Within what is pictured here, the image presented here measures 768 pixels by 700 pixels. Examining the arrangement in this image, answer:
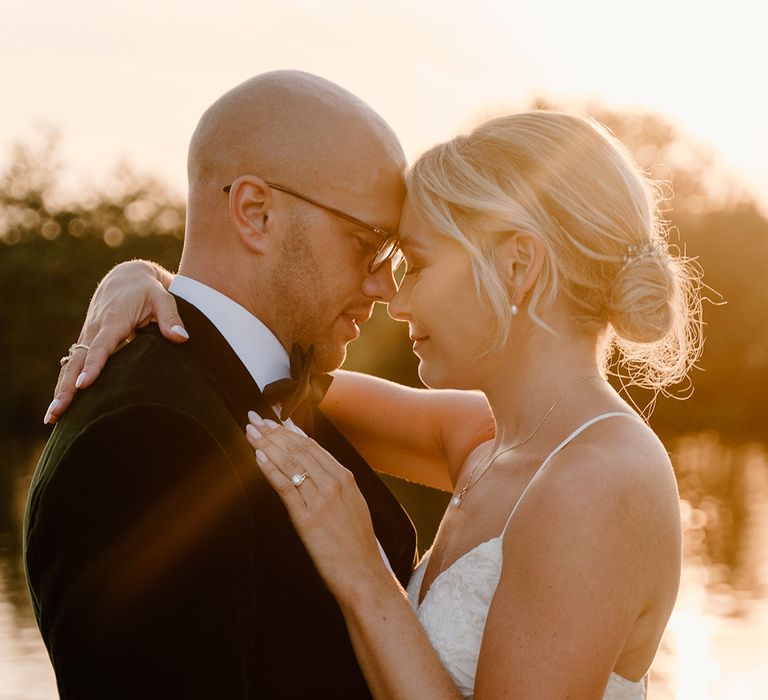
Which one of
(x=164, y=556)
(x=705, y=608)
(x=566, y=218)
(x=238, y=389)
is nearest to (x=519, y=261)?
(x=566, y=218)

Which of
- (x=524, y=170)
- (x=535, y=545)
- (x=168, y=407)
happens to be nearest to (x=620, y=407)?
(x=535, y=545)

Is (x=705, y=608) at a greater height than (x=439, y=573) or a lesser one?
lesser

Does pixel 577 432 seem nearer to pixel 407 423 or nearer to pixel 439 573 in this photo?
pixel 439 573

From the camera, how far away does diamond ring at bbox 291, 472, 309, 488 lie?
2.64m

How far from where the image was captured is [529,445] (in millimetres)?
2990

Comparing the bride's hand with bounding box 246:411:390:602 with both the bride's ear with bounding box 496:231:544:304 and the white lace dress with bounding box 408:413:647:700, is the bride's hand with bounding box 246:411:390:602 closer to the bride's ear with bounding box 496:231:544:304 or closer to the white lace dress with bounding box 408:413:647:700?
the white lace dress with bounding box 408:413:647:700

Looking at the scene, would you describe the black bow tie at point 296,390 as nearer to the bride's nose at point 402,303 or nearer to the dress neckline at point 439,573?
the bride's nose at point 402,303

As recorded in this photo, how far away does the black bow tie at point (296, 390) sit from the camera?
292cm

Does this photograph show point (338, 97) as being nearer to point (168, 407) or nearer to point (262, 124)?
point (262, 124)

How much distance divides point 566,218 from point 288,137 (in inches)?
31.0

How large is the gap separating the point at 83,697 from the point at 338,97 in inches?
68.3

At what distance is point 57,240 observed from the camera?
29.8 m

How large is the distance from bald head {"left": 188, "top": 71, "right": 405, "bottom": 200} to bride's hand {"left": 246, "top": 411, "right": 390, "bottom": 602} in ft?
2.45

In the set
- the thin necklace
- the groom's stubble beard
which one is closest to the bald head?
the groom's stubble beard
